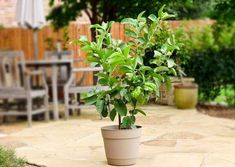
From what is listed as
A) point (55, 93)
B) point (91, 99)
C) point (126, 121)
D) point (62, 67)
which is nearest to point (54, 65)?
point (55, 93)

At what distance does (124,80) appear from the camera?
Answer: 5.34 metres

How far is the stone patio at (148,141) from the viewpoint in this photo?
5.66 m

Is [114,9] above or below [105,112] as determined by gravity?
above

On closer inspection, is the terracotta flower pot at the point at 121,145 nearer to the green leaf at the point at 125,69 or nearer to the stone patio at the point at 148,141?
the stone patio at the point at 148,141

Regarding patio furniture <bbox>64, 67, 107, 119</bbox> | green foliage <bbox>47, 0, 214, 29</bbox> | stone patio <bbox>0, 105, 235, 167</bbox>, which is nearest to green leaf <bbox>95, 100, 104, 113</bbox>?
stone patio <bbox>0, 105, 235, 167</bbox>

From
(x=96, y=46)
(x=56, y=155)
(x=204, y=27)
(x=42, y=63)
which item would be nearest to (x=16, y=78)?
(x=42, y=63)

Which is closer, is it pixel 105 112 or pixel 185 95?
pixel 105 112

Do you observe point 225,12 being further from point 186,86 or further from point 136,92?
point 136,92

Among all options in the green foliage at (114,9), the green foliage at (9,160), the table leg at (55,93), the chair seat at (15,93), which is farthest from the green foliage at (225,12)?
the green foliage at (9,160)

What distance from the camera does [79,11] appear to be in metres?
10.4

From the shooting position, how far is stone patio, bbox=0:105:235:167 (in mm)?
5664

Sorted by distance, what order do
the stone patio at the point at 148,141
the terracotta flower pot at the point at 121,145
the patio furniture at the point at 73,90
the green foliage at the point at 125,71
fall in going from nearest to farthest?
the green foliage at the point at 125,71 < the terracotta flower pot at the point at 121,145 < the stone patio at the point at 148,141 < the patio furniture at the point at 73,90

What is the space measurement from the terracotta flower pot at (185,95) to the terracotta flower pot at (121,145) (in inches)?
138

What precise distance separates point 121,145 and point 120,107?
35cm
